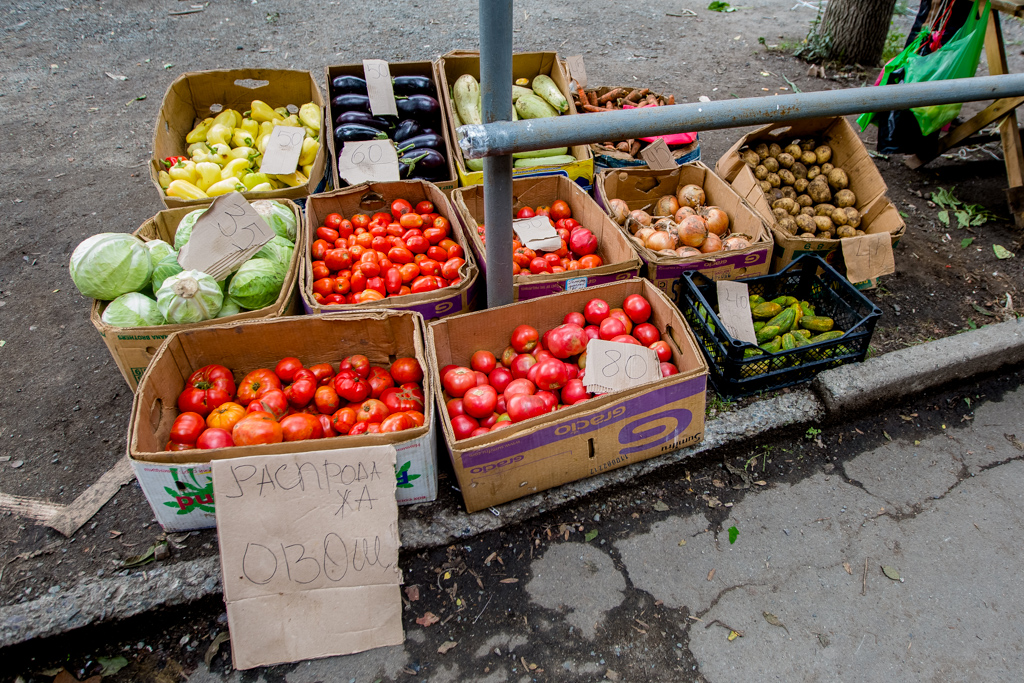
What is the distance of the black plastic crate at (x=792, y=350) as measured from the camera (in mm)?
2904

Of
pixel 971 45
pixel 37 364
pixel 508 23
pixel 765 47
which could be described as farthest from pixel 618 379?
pixel 765 47

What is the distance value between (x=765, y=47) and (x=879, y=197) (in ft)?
16.3

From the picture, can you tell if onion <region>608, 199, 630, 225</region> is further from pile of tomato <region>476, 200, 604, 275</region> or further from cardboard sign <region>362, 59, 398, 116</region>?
cardboard sign <region>362, 59, 398, 116</region>

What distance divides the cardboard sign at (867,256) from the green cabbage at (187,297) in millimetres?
3541

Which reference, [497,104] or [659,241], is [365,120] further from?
[497,104]

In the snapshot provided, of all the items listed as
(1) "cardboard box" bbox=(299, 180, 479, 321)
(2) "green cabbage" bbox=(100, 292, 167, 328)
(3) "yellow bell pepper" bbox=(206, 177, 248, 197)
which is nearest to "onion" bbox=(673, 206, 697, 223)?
(1) "cardboard box" bbox=(299, 180, 479, 321)

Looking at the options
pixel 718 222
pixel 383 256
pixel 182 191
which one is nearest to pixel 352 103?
pixel 182 191

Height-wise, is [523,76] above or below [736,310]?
above

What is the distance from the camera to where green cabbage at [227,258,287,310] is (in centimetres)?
284

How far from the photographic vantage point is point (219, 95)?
4.78 m

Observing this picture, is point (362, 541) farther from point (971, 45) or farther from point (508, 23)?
point (971, 45)

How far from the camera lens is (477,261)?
3373 millimetres

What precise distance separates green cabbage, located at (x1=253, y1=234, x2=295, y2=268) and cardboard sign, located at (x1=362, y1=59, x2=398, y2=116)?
64.5 inches

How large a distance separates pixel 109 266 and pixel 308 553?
1773 mm
